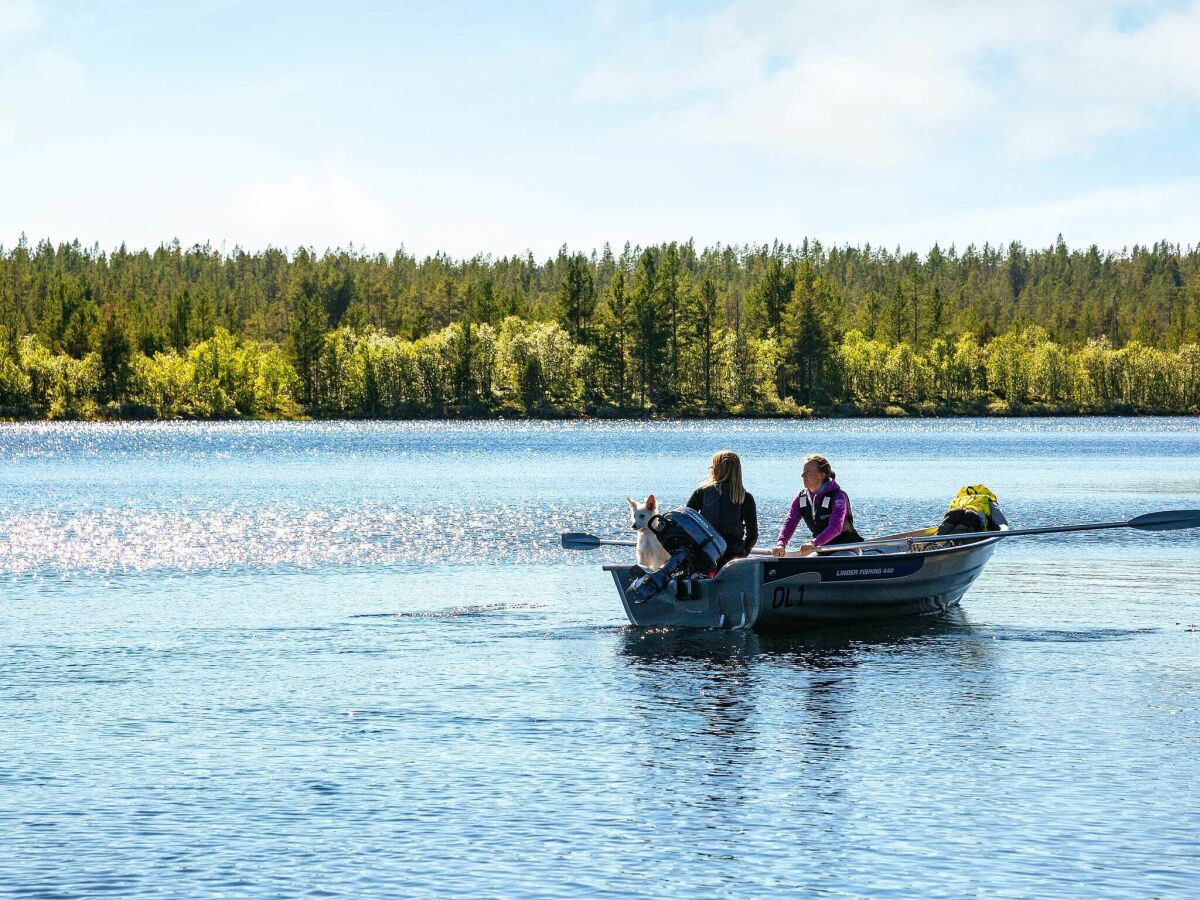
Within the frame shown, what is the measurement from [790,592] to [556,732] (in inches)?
312

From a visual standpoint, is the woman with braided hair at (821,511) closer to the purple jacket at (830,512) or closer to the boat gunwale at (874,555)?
the purple jacket at (830,512)

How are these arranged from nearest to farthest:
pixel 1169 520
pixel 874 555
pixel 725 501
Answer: pixel 725 501 → pixel 874 555 → pixel 1169 520

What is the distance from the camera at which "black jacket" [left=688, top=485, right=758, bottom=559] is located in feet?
81.7

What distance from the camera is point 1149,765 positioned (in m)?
16.4

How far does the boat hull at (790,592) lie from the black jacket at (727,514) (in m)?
0.58

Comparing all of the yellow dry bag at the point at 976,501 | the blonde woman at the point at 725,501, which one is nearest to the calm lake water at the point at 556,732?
the blonde woman at the point at 725,501

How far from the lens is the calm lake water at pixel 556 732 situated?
43.3 ft

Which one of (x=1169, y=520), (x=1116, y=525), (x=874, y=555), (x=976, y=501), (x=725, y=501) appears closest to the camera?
(x=725, y=501)

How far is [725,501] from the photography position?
24.9 meters

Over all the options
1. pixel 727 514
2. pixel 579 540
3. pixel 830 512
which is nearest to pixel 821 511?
pixel 830 512

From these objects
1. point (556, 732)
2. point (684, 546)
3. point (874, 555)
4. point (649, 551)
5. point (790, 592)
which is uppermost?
point (684, 546)

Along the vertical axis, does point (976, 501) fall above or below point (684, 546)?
above

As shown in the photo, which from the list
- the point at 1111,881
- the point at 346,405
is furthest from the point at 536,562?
the point at 346,405

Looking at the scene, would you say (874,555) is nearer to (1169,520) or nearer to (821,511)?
(821,511)
